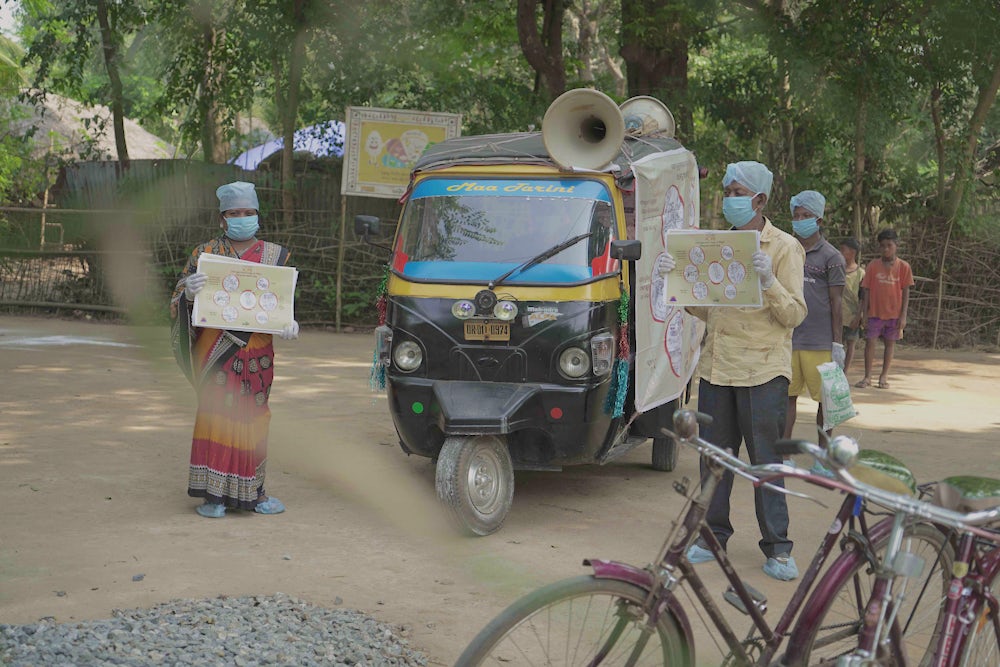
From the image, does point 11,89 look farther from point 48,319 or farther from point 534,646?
point 534,646

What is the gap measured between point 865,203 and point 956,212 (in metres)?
1.32

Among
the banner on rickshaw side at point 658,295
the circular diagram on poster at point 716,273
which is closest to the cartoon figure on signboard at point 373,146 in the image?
the banner on rickshaw side at point 658,295

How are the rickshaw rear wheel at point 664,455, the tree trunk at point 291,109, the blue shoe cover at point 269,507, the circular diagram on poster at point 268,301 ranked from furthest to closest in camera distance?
the tree trunk at point 291,109
the rickshaw rear wheel at point 664,455
the blue shoe cover at point 269,507
the circular diagram on poster at point 268,301

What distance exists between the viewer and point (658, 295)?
7.64m

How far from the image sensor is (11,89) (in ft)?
58.6

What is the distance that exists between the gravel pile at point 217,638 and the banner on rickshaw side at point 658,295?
300cm

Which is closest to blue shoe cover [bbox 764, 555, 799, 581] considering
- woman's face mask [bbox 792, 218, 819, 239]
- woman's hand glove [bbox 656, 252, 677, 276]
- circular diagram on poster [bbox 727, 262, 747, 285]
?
circular diagram on poster [bbox 727, 262, 747, 285]

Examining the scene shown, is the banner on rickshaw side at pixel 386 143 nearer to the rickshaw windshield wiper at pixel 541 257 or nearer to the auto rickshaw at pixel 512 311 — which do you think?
the auto rickshaw at pixel 512 311

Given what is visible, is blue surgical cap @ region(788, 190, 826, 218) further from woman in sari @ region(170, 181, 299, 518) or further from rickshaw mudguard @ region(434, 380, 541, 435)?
woman in sari @ region(170, 181, 299, 518)

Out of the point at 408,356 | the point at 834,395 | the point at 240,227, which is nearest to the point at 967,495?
the point at 834,395

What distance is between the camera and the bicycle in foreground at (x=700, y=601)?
3248 mm

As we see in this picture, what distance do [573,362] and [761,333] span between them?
A: 1.32m

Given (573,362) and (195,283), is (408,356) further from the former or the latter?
(195,283)

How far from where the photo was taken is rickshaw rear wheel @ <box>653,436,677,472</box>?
852 cm
